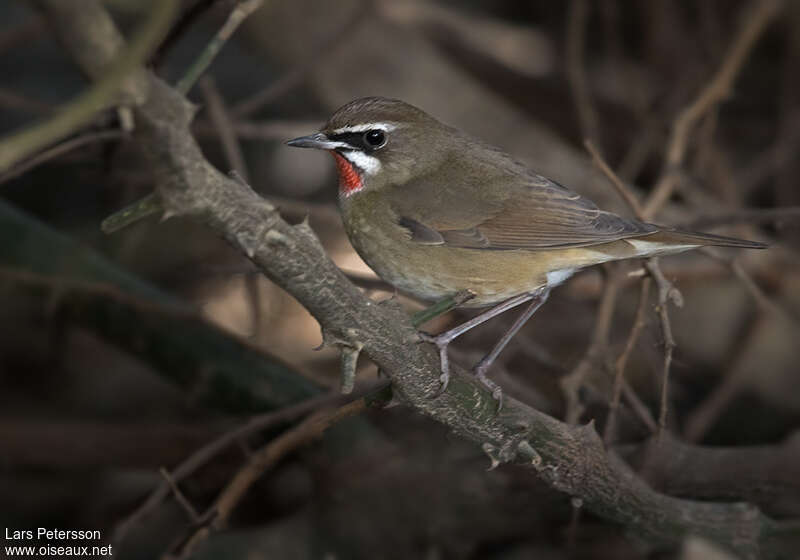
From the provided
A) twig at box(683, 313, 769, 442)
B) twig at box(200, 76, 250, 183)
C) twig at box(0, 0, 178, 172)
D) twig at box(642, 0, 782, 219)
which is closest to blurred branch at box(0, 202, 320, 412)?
twig at box(200, 76, 250, 183)

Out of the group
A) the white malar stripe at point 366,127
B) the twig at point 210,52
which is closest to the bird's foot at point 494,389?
the white malar stripe at point 366,127

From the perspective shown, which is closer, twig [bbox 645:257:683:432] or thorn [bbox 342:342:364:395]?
thorn [bbox 342:342:364:395]

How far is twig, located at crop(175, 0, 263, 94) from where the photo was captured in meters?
1.97

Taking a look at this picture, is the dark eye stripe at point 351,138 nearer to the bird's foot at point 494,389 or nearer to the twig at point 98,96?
the bird's foot at point 494,389

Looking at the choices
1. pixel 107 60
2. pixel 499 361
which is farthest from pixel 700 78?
pixel 107 60

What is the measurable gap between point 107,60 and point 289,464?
3180mm

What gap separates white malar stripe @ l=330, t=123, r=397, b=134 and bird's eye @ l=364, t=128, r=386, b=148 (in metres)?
0.01

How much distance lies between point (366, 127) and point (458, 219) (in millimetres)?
459

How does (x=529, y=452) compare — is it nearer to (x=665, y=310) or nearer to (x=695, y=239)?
(x=665, y=310)

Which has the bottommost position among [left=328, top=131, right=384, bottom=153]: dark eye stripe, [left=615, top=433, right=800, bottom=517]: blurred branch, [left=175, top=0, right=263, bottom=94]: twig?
[left=615, top=433, right=800, bottom=517]: blurred branch

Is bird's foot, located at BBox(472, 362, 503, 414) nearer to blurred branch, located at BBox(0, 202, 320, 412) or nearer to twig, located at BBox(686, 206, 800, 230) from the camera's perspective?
blurred branch, located at BBox(0, 202, 320, 412)

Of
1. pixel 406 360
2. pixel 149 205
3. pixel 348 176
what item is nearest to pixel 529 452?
pixel 406 360

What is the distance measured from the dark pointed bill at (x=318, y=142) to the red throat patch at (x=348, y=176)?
0.25ft

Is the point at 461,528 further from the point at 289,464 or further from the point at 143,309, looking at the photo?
the point at 143,309
